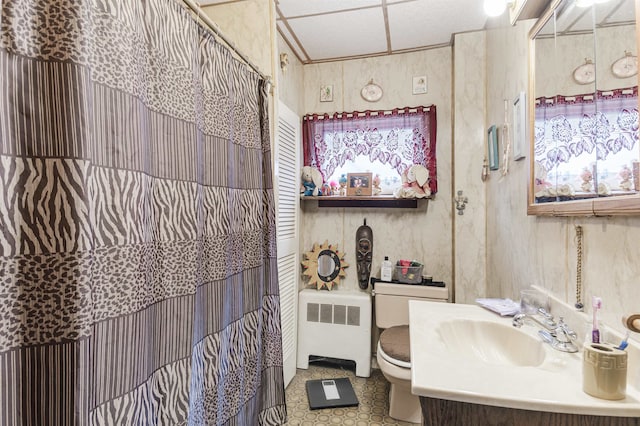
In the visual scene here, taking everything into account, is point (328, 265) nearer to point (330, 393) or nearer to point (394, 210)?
point (394, 210)

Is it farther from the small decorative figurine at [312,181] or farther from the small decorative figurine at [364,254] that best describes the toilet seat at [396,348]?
the small decorative figurine at [312,181]

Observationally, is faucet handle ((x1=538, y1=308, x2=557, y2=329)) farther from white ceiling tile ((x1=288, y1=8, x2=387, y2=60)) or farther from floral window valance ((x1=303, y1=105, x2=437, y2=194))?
white ceiling tile ((x1=288, y1=8, x2=387, y2=60))

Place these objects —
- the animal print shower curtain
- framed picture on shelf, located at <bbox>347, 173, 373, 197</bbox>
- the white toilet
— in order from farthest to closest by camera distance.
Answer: framed picture on shelf, located at <bbox>347, 173, 373, 197</bbox>
the white toilet
the animal print shower curtain

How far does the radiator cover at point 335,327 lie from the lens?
2.41 m

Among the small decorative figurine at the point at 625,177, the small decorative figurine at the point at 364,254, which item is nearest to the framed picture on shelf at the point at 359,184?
the small decorative figurine at the point at 364,254

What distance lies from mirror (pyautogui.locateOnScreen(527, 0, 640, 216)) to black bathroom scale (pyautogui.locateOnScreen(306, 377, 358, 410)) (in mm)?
1600

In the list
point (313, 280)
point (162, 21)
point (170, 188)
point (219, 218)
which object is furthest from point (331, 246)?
point (162, 21)

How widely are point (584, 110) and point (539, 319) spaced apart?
736 millimetres

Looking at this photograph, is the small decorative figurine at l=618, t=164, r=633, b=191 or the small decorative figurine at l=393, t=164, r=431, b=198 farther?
the small decorative figurine at l=393, t=164, r=431, b=198

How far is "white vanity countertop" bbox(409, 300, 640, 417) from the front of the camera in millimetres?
687

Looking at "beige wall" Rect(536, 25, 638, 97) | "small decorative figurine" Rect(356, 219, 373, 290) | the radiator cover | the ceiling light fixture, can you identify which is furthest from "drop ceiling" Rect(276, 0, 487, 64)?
the radiator cover

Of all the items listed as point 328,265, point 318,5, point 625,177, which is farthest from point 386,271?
point 318,5

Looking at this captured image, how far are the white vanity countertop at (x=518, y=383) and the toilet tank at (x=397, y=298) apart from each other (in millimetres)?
1306

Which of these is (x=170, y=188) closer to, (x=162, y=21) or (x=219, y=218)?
(x=219, y=218)
